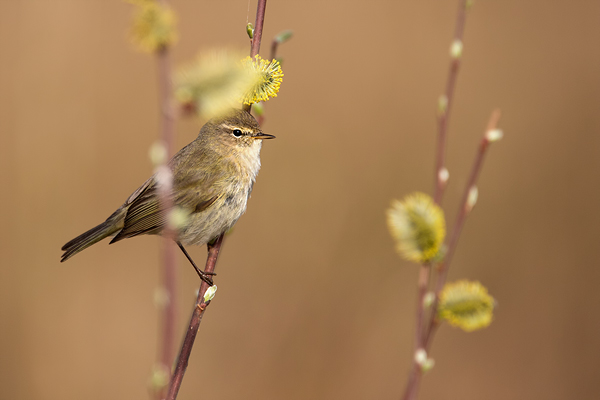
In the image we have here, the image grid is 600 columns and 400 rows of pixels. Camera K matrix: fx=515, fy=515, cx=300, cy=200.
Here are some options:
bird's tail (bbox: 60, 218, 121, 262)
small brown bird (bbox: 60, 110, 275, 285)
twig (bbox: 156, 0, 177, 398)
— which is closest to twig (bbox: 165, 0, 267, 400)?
twig (bbox: 156, 0, 177, 398)

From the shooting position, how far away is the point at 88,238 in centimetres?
258

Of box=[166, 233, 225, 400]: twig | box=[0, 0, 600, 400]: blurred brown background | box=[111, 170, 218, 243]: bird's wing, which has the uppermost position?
box=[0, 0, 600, 400]: blurred brown background

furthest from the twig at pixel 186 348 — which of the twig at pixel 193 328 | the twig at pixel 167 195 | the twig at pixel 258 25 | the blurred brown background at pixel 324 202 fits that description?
the blurred brown background at pixel 324 202

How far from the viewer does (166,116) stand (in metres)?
0.99

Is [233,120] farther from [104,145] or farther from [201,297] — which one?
[104,145]

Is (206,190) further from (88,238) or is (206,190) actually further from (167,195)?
(167,195)

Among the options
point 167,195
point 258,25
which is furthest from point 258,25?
point 167,195

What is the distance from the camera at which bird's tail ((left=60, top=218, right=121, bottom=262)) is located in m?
2.48

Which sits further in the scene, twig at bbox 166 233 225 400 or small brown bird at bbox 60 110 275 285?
small brown bird at bbox 60 110 275 285

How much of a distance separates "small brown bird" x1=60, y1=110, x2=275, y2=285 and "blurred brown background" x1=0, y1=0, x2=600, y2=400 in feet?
7.27

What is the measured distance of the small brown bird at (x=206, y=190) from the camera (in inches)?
103

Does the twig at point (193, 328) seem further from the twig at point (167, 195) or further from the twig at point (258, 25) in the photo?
the twig at point (167, 195)

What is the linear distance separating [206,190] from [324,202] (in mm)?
2670

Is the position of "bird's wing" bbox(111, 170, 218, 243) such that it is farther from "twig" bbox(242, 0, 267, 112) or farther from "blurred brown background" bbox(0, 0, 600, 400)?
"blurred brown background" bbox(0, 0, 600, 400)
